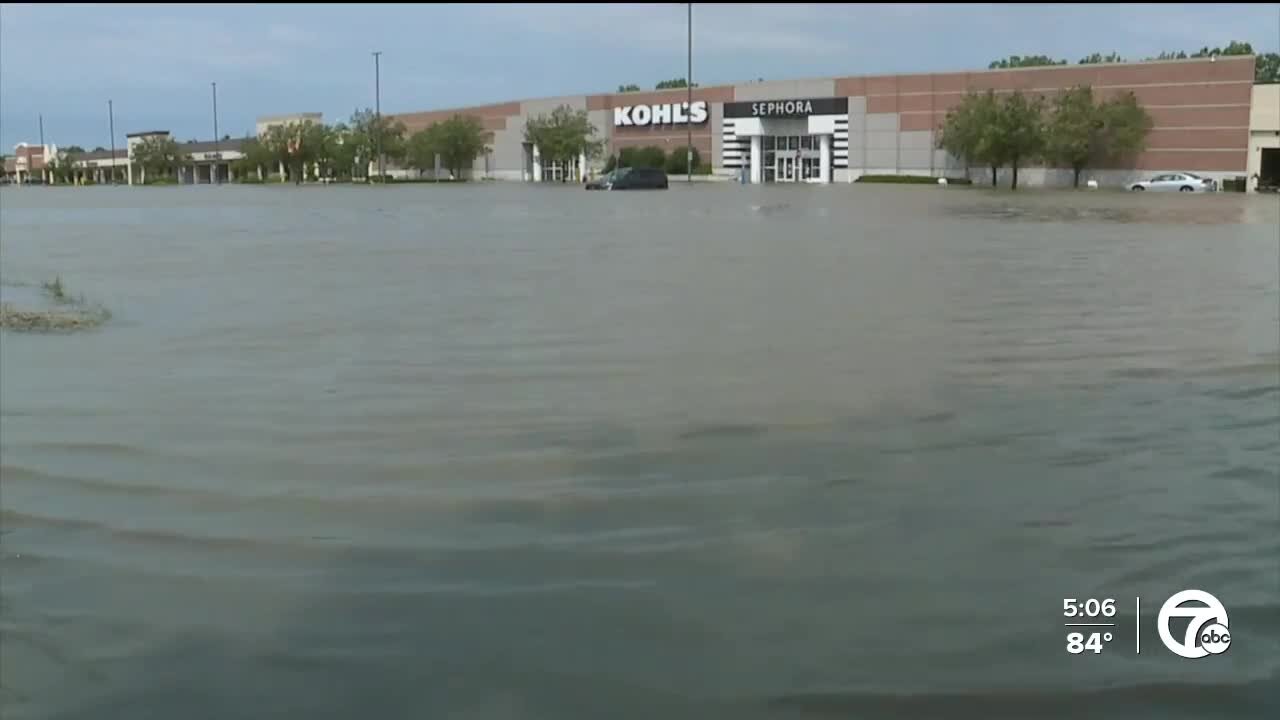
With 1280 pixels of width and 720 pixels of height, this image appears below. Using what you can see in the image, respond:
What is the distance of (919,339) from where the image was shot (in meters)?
10.5

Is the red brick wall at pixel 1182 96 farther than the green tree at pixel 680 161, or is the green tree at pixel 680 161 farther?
the green tree at pixel 680 161

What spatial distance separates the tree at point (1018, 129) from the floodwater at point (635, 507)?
206 feet

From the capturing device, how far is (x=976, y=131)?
73.4m

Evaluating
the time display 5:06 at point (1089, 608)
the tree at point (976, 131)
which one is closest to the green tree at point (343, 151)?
the tree at point (976, 131)

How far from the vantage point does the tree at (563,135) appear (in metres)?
98.6

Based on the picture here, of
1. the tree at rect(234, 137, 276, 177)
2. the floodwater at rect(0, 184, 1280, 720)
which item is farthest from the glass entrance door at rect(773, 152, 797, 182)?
the floodwater at rect(0, 184, 1280, 720)

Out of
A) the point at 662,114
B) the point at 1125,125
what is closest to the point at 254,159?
the point at 662,114

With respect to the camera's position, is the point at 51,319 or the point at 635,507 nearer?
the point at 635,507

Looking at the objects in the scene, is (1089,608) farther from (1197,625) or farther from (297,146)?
(297,146)

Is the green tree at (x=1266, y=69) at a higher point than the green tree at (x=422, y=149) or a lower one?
higher

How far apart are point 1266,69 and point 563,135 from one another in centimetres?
5095

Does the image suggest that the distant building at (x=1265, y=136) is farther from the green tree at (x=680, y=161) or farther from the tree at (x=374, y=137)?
the tree at (x=374, y=137)

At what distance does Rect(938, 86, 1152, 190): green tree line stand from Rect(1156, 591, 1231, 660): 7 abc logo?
68.7m

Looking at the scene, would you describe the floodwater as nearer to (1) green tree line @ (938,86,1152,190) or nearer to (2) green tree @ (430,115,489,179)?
(1) green tree line @ (938,86,1152,190)
